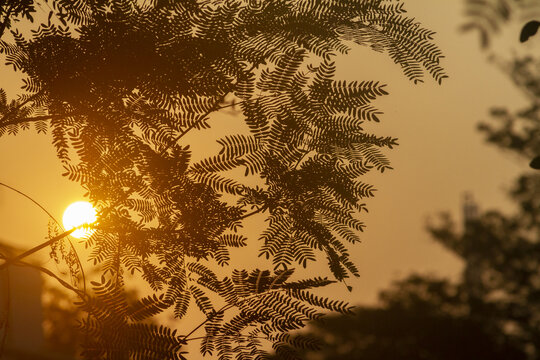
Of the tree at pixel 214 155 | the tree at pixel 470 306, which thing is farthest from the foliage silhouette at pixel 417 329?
the tree at pixel 214 155

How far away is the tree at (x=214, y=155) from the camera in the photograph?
2029 mm

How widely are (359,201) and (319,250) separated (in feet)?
0.70

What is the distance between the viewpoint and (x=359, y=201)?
217cm

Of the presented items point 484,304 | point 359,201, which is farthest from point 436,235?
point 359,201

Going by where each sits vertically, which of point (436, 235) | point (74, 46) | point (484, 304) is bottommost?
point (74, 46)

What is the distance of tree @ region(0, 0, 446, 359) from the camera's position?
2.03 metres

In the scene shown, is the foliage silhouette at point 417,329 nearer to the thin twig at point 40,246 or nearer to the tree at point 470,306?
the tree at point 470,306

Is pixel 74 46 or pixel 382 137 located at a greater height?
pixel 74 46

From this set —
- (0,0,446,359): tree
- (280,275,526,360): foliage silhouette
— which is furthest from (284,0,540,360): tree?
(0,0,446,359): tree

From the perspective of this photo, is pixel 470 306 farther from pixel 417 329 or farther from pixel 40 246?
pixel 40 246

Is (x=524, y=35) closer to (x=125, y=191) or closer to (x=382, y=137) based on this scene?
(x=382, y=137)

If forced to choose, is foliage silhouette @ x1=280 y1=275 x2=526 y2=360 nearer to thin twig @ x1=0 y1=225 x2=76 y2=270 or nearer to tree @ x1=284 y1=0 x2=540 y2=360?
tree @ x1=284 y1=0 x2=540 y2=360

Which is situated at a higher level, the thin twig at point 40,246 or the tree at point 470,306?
the tree at point 470,306

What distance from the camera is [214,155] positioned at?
79.7 inches
